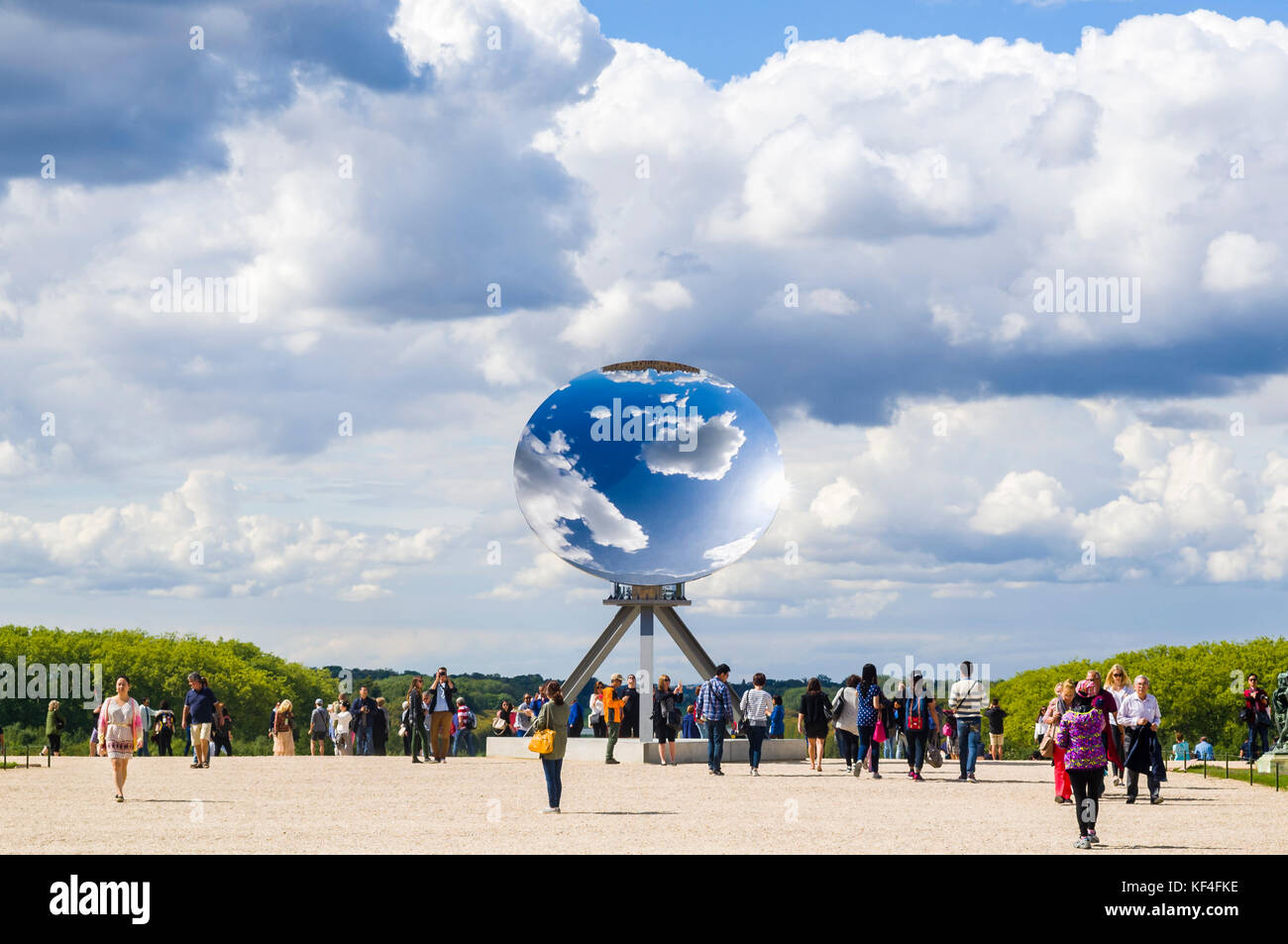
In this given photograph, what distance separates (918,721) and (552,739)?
872 centimetres

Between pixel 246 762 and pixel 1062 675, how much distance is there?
253 feet

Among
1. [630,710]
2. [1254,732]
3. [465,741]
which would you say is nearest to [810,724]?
[630,710]

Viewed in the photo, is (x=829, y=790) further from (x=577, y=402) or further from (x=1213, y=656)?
(x=1213, y=656)

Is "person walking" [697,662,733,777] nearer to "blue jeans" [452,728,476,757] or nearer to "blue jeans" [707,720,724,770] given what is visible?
"blue jeans" [707,720,724,770]

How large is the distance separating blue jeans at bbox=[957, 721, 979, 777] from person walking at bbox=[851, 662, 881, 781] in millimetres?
1528

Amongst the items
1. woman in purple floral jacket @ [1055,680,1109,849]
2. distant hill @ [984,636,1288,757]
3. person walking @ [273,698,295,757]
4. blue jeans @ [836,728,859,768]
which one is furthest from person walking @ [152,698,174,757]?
distant hill @ [984,636,1288,757]

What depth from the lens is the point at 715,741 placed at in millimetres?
29109

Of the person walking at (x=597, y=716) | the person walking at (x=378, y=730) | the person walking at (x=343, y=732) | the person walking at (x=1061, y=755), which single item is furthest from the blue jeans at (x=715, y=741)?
the person walking at (x=343, y=732)

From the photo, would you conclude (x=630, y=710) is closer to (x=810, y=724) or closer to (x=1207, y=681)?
(x=810, y=724)

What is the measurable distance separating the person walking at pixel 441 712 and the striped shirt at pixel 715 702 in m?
6.14

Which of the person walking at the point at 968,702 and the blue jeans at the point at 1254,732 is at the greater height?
the person walking at the point at 968,702

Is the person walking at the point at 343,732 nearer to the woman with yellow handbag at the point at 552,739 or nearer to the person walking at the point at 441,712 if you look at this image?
the person walking at the point at 441,712

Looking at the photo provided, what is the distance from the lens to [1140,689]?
2172cm

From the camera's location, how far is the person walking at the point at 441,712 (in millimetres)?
32219
